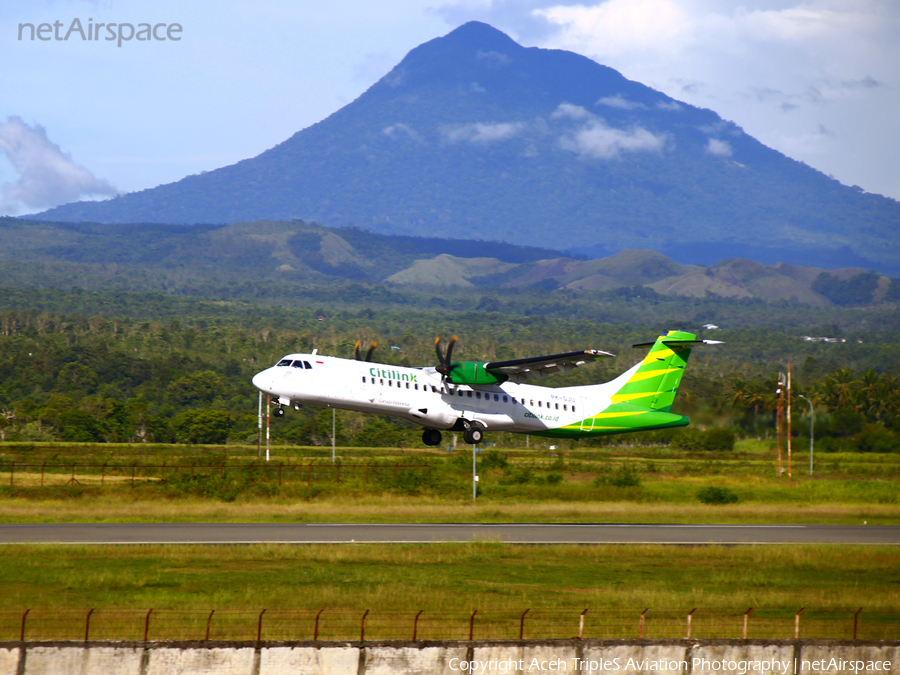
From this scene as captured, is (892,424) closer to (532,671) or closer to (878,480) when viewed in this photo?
(878,480)

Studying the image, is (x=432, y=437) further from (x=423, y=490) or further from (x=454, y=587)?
(x=454, y=587)

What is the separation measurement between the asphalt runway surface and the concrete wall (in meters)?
19.4

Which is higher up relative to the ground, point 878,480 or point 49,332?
point 49,332

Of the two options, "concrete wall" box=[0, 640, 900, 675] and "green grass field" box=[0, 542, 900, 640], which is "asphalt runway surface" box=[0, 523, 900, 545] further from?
"concrete wall" box=[0, 640, 900, 675]

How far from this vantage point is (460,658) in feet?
57.1

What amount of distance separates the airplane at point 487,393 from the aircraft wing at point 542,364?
6cm

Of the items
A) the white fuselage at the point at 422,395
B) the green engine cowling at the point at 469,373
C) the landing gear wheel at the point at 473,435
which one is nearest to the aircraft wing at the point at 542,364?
the green engine cowling at the point at 469,373

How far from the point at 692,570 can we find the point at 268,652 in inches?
778

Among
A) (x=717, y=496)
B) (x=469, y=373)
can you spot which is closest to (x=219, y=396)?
(x=717, y=496)

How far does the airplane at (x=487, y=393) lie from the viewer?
42.8m

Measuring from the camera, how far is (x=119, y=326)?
18725 cm

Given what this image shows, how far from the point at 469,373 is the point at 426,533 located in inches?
357

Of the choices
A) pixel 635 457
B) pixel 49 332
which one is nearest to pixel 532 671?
pixel 635 457

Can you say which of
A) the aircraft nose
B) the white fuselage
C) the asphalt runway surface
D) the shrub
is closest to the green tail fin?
the white fuselage
